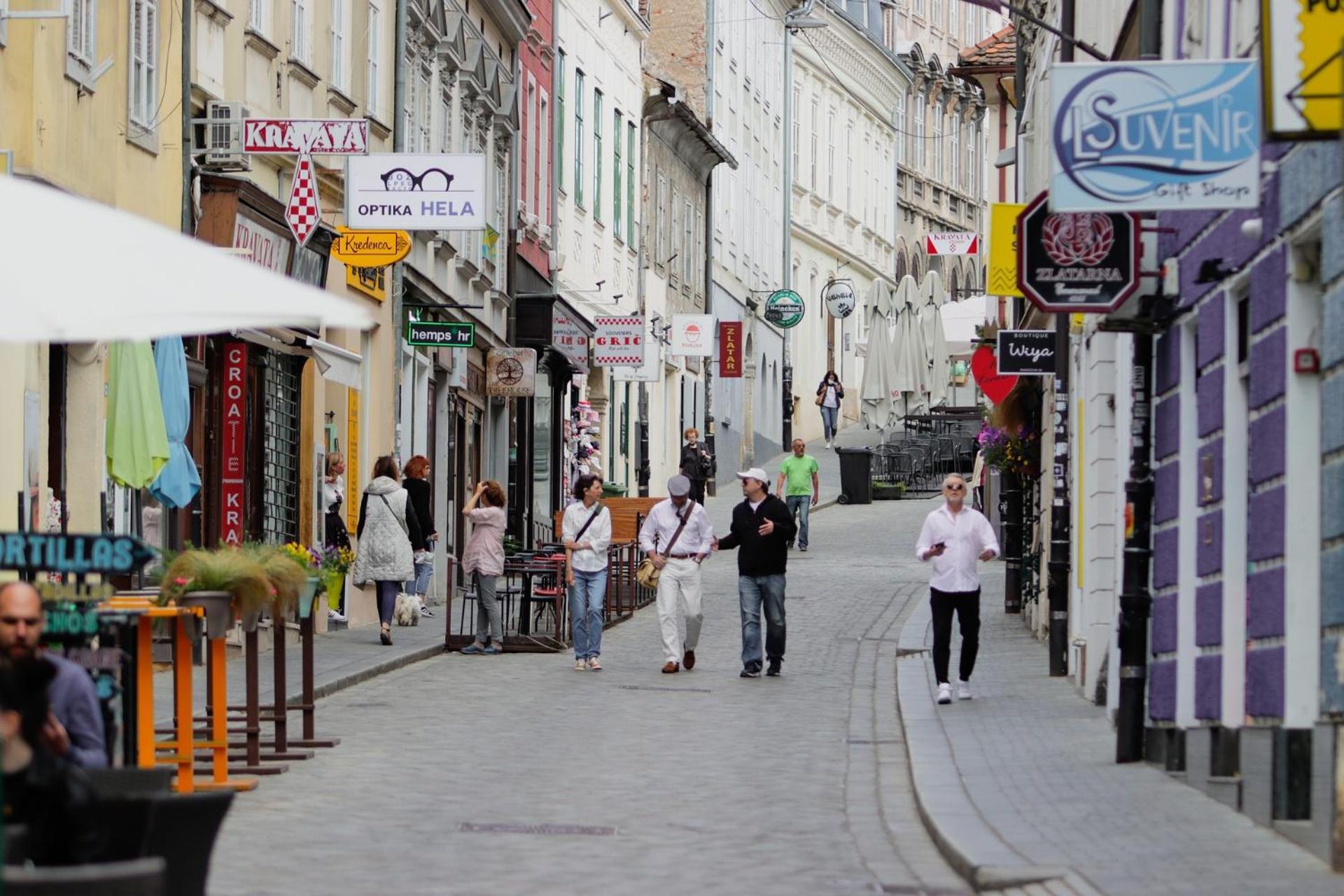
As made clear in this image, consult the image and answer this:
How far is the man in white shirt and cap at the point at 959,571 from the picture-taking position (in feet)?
62.6

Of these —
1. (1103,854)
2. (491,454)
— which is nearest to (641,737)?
(1103,854)

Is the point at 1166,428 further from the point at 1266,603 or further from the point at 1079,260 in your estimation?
the point at 1266,603

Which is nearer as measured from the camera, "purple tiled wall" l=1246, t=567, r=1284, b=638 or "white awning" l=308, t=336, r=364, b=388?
"purple tiled wall" l=1246, t=567, r=1284, b=638

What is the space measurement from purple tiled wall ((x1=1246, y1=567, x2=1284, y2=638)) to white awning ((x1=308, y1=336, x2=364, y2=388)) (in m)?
13.7

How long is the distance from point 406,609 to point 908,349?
2884 centimetres

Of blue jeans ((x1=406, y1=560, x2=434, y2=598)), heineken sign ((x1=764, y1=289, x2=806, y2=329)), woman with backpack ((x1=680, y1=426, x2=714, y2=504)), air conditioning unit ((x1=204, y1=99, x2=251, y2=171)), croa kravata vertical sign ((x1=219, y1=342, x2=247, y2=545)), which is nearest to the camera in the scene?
air conditioning unit ((x1=204, y1=99, x2=251, y2=171))

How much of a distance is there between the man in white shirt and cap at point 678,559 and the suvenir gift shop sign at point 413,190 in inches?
130

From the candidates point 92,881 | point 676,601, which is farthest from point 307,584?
point 92,881

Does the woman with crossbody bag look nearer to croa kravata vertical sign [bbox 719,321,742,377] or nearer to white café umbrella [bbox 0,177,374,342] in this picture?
white café umbrella [bbox 0,177,374,342]

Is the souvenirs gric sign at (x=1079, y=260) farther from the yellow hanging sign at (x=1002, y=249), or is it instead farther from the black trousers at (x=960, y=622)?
the yellow hanging sign at (x=1002, y=249)

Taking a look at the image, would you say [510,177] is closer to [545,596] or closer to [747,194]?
[545,596]

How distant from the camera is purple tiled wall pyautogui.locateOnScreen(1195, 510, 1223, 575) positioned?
1294cm

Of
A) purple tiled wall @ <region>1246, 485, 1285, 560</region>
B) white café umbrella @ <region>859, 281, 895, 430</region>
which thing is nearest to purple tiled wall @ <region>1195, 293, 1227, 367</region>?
purple tiled wall @ <region>1246, 485, 1285, 560</region>

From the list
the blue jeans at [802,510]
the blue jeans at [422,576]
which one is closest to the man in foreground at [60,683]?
the blue jeans at [422,576]
